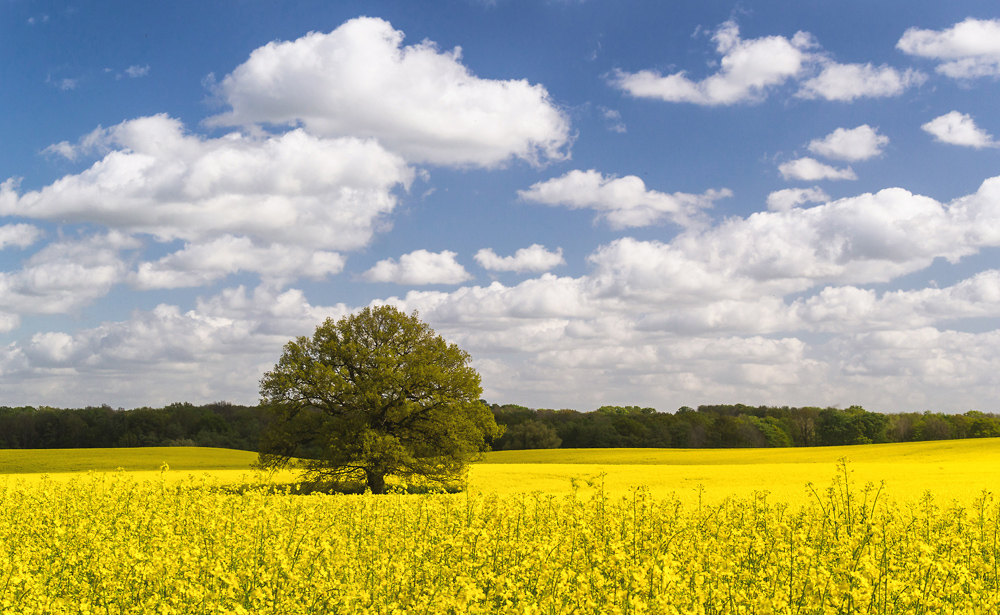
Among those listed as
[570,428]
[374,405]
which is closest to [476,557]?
[374,405]

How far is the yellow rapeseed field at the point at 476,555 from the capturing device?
5.52 meters

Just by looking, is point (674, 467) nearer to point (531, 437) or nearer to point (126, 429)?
point (531, 437)

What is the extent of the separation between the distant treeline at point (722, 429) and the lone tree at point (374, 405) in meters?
43.1

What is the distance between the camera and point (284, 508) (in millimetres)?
10609

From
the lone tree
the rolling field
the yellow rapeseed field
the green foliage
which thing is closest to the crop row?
the yellow rapeseed field

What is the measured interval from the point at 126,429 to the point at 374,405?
56.8 m

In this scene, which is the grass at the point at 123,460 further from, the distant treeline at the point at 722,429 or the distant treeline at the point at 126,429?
the distant treeline at the point at 722,429

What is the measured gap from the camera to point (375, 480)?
27.8 meters

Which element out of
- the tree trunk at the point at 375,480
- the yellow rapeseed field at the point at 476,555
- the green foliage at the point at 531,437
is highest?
the yellow rapeseed field at the point at 476,555

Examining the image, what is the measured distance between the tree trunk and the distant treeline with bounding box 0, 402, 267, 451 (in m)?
46.1

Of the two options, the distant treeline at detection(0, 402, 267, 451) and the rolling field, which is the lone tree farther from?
the distant treeline at detection(0, 402, 267, 451)

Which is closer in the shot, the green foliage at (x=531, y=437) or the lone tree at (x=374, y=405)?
the lone tree at (x=374, y=405)

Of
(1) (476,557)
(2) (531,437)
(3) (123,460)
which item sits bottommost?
(2) (531,437)

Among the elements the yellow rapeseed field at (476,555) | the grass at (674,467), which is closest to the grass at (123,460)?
the grass at (674,467)
